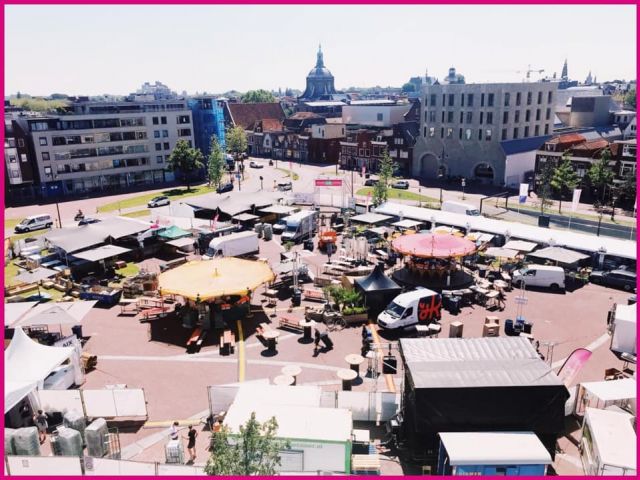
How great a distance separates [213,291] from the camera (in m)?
28.5

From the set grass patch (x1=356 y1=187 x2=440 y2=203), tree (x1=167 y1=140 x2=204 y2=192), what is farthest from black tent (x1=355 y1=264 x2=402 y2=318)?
tree (x1=167 y1=140 x2=204 y2=192)

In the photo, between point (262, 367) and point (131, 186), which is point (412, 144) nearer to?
point (131, 186)

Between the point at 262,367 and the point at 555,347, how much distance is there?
15.7 metres

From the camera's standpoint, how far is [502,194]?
66250 mm

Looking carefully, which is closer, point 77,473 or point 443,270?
Result: point 77,473

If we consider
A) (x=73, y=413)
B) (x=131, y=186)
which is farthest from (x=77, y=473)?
(x=131, y=186)

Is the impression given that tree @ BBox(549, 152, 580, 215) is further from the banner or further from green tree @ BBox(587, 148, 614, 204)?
the banner

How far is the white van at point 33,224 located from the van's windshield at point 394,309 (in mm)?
43580

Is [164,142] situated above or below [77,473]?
above

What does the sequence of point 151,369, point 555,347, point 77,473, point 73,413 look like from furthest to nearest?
point 555,347 → point 151,369 → point 73,413 → point 77,473

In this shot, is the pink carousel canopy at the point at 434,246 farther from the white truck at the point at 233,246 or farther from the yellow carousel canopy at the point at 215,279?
the white truck at the point at 233,246

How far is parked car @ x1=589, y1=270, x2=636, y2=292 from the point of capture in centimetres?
3388

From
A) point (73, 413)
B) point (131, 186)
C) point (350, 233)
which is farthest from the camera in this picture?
point (131, 186)

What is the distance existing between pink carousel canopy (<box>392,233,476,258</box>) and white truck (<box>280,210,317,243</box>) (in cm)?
1187
